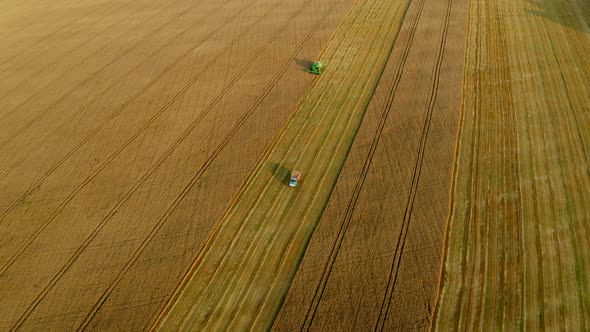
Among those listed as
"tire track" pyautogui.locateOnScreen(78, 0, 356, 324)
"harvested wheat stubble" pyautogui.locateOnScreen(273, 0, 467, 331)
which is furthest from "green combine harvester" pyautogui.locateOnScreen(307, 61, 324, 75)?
"harvested wheat stubble" pyautogui.locateOnScreen(273, 0, 467, 331)

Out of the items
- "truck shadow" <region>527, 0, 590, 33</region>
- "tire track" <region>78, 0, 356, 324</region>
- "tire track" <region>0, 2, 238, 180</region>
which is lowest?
"tire track" <region>78, 0, 356, 324</region>

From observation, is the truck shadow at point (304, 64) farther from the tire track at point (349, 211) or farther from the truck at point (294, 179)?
the truck at point (294, 179)

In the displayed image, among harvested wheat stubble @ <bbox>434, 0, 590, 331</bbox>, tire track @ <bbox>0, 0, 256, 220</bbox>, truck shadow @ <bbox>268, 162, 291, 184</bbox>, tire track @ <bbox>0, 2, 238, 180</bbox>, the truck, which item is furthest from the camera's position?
tire track @ <bbox>0, 2, 238, 180</bbox>

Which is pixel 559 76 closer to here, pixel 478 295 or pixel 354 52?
pixel 354 52

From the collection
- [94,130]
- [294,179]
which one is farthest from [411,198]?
[94,130]

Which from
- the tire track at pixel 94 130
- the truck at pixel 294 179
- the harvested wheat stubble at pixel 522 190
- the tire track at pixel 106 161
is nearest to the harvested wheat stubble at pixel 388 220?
the harvested wheat stubble at pixel 522 190

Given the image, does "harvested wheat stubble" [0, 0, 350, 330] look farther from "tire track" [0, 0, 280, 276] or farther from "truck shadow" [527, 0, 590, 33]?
"truck shadow" [527, 0, 590, 33]

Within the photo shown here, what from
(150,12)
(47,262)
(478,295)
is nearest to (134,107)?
(47,262)
